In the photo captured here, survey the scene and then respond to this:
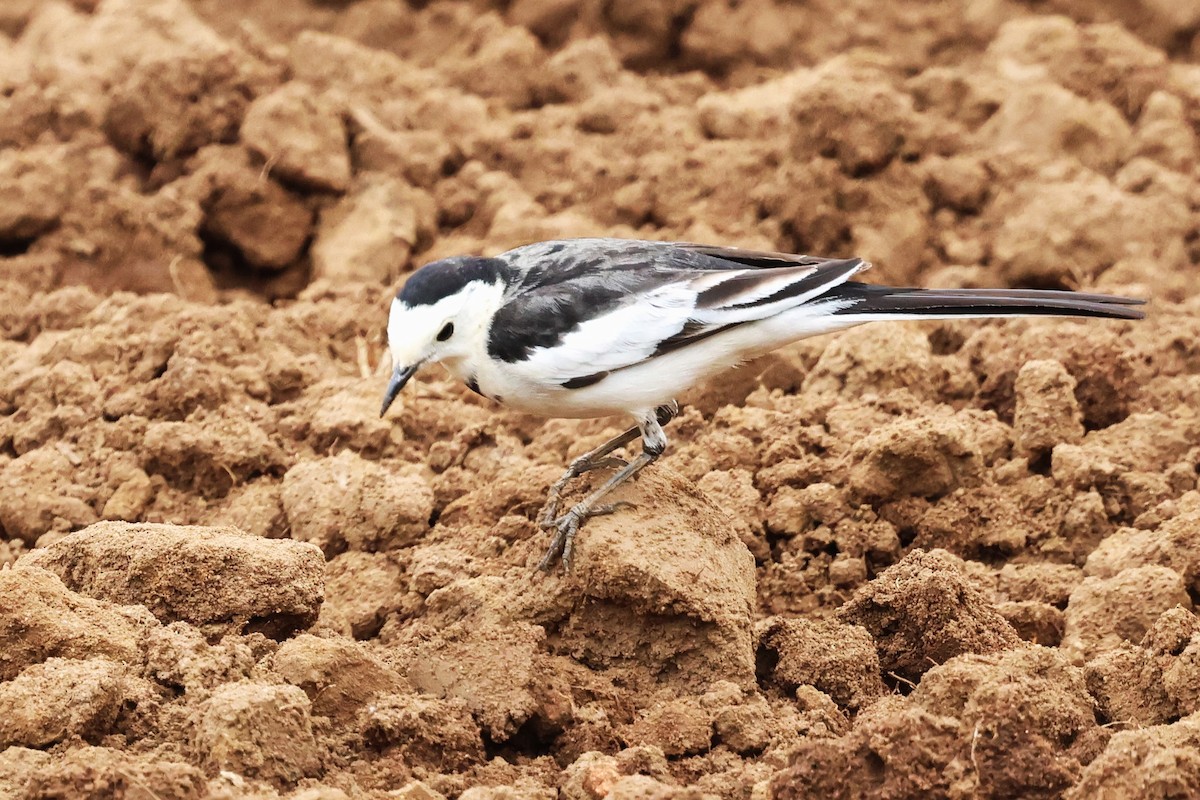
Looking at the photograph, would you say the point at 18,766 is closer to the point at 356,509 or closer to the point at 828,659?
the point at 356,509

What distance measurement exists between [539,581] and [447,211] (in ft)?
12.8

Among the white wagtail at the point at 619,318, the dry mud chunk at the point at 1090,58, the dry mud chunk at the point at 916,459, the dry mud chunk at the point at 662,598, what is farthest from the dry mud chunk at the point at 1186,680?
the dry mud chunk at the point at 1090,58

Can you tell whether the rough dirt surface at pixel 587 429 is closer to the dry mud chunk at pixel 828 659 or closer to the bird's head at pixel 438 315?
the dry mud chunk at pixel 828 659

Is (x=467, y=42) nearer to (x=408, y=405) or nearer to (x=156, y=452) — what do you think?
(x=408, y=405)

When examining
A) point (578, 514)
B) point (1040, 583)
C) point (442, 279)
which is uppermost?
point (442, 279)

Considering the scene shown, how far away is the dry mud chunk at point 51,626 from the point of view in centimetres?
414

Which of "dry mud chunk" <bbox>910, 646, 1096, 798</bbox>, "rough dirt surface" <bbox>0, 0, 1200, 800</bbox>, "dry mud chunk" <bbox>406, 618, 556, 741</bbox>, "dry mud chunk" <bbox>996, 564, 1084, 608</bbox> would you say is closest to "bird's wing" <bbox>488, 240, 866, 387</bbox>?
"rough dirt surface" <bbox>0, 0, 1200, 800</bbox>

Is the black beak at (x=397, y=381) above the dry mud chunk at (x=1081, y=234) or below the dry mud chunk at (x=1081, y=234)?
above

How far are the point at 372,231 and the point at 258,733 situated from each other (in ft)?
15.1

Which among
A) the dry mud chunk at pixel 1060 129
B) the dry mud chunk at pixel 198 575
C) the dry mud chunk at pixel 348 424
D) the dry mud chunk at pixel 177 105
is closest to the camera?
the dry mud chunk at pixel 198 575

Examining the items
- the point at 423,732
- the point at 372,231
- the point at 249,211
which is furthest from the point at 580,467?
the point at 249,211

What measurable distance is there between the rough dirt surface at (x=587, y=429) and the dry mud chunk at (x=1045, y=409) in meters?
0.01

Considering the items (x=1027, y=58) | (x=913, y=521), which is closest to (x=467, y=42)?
(x=1027, y=58)

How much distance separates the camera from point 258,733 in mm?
3842
